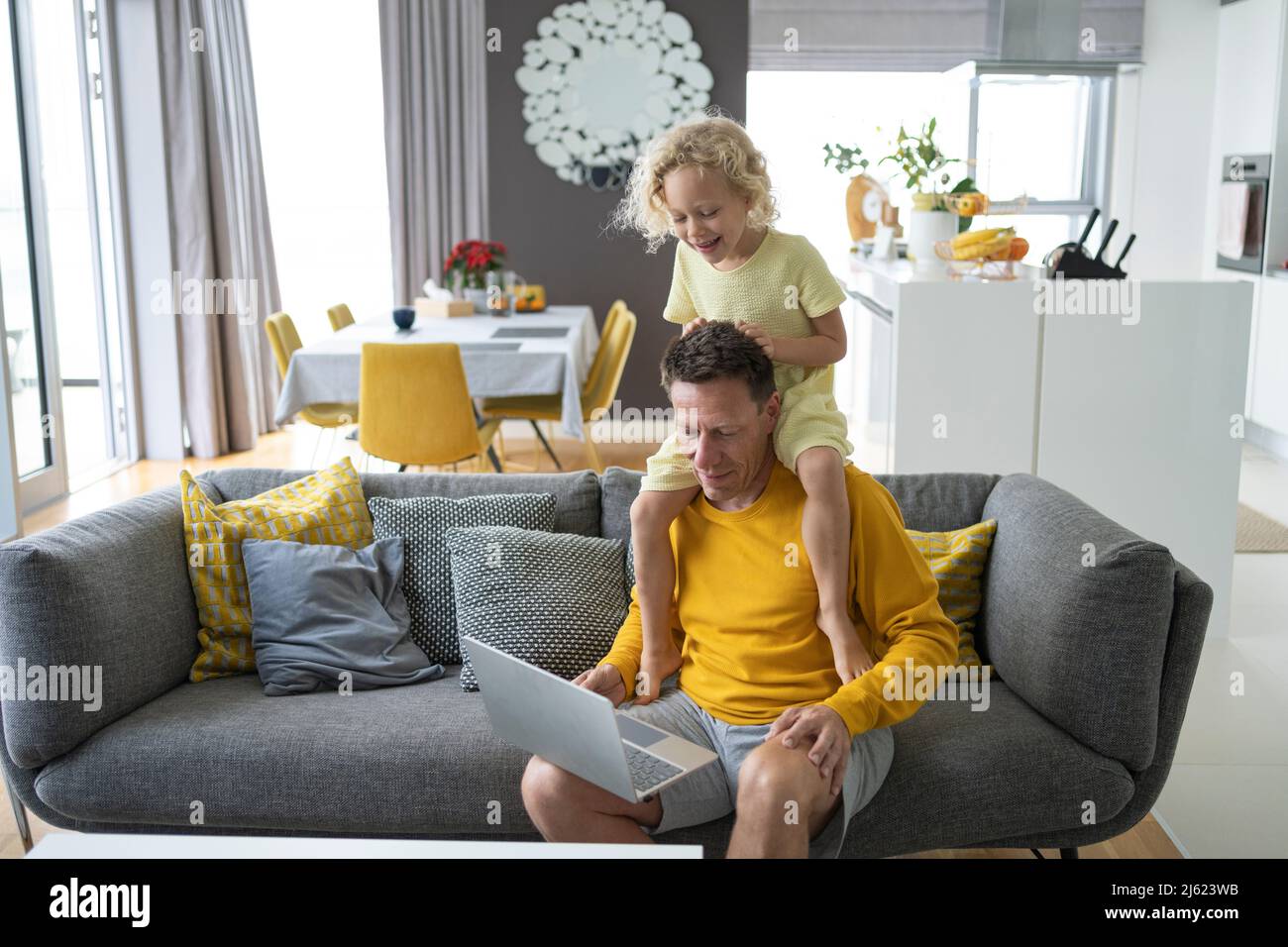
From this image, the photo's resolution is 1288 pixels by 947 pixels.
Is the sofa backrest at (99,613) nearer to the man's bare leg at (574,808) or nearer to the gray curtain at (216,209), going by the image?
the man's bare leg at (574,808)

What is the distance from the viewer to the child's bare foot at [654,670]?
212cm

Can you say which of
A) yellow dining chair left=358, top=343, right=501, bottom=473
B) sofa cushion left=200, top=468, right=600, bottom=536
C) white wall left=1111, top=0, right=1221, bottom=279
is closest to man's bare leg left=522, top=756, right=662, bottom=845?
sofa cushion left=200, top=468, right=600, bottom=536

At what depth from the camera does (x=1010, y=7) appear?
4.61 metres

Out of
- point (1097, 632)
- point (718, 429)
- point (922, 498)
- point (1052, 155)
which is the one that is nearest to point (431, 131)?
point (1052, 155)

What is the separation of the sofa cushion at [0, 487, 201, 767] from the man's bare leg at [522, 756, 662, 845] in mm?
866

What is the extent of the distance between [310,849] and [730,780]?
769 millimetres

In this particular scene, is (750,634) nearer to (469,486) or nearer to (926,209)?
(469,486)

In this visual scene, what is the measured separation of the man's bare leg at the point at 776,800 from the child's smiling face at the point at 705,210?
96 centimetres

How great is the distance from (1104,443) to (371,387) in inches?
101

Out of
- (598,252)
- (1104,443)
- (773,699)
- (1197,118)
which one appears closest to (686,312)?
(773,699)

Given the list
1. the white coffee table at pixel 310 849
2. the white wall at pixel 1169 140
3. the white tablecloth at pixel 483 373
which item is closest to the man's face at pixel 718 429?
the white coffee table at pixel 310 849

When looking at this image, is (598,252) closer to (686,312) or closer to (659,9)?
(659,9)

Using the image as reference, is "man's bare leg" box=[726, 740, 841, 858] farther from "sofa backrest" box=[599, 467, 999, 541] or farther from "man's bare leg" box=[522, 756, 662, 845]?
"sofa backrest" box=[599, 467, 999, 541]

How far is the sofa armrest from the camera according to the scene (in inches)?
82.4
